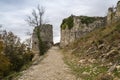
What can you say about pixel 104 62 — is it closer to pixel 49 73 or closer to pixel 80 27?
pixel 49 73

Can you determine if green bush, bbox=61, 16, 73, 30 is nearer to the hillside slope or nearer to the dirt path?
the hillside slope

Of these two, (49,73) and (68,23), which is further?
(68,23)

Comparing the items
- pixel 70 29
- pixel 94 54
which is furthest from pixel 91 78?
pixel 70 29

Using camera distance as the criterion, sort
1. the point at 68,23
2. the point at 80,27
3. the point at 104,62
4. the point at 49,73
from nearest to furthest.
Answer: the point at 104,62
the point at 49,73
the point at 80,27
the point at 68,23

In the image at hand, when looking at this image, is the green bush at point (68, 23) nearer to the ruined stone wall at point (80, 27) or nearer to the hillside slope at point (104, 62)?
the ruined stone wall at point (80, 27)

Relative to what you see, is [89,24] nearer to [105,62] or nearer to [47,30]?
[47,30]

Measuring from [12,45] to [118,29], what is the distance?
20083mm

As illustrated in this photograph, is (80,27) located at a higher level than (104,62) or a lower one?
higher

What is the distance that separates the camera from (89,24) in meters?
52.7

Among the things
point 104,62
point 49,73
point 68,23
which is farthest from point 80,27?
point 104,62

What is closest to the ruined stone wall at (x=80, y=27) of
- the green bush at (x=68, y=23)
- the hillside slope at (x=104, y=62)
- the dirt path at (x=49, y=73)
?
the green bush at (x=68, y=23)

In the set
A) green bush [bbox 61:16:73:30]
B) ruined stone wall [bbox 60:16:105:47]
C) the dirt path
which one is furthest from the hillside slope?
green bush [bbox 61:16:73:30]

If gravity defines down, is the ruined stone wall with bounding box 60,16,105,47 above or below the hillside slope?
above

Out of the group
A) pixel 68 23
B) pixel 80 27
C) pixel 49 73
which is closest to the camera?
pixel 49 73
